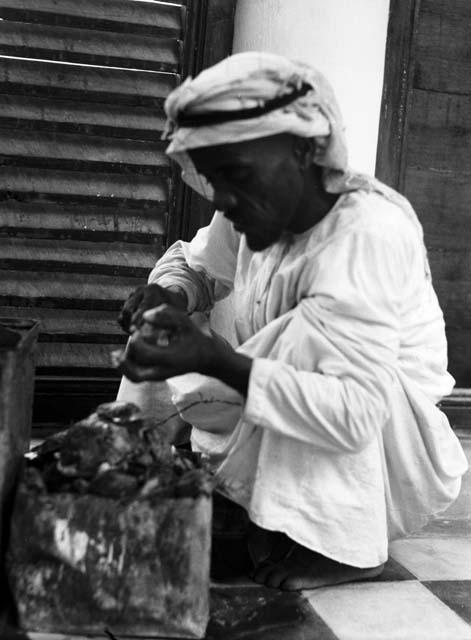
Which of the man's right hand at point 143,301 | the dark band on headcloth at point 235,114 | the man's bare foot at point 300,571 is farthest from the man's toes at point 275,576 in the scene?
the dark band on headcloth at point 235,114

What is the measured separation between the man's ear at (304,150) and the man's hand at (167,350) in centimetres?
52

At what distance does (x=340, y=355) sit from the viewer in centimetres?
227

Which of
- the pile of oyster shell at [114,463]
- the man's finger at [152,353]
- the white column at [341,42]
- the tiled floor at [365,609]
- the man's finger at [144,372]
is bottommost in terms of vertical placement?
the tiled floor at [365,609]

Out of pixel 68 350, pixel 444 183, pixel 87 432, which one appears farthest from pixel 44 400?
pixel 444 183

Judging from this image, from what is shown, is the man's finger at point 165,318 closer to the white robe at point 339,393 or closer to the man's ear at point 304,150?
the white robe at point 339,393

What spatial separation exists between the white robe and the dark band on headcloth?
36 cm

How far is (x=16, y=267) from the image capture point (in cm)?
331

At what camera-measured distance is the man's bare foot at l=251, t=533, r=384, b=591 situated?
8.07 feet

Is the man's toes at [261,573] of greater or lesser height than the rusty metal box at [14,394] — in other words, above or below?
below

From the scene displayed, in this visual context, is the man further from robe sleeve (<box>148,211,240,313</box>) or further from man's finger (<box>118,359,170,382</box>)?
robe sleeve (<box>148,211,240,313</box>)

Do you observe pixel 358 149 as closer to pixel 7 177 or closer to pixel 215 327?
pixel 215 327

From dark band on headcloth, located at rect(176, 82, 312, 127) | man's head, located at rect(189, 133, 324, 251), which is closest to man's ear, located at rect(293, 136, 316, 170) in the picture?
man's head, located at rect(189, 133, 324, 251)

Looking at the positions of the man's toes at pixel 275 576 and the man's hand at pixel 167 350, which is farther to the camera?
the man's toes at pixel 275 576

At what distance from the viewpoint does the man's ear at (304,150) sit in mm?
2311
